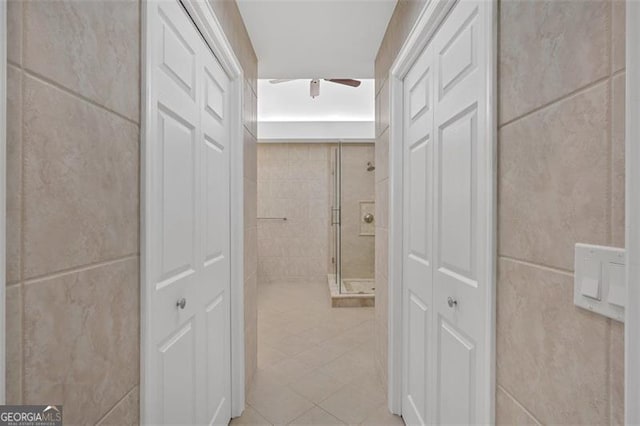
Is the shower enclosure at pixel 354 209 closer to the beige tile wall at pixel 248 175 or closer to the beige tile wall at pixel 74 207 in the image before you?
the beige tile wall at pixel 248 175

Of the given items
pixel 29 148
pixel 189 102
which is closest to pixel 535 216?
pixel 29 148

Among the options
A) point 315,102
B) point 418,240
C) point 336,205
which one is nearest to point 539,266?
point 418,240

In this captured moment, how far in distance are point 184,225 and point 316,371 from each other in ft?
5.50

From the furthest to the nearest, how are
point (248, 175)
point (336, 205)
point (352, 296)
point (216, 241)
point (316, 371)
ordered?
1. point (336, 205)
2. point (352, 296)
3. point (316, 371)
4. point (248, 175)
5. point (216, 241)

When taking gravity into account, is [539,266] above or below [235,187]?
below

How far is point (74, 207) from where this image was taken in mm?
647

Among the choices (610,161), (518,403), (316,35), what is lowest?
(518,403)

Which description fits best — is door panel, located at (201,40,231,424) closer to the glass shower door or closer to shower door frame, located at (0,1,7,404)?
shower door frame, located at (0,1,7,404)

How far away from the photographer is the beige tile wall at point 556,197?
1.83 feet

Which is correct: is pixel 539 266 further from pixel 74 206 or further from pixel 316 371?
pixel 316 371

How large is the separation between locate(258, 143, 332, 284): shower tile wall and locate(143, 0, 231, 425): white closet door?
3650 millimetres

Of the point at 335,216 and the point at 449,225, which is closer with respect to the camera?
the point at 449,225

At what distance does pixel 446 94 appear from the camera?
1231 millimetres

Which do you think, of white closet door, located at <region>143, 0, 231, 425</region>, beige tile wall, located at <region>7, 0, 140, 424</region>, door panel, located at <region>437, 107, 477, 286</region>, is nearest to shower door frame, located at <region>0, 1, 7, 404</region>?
beige tile wall, located at <region>7, 0, 140, 424</region>
